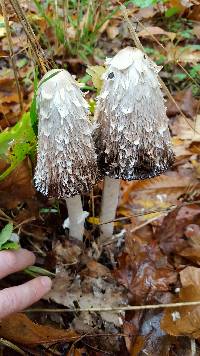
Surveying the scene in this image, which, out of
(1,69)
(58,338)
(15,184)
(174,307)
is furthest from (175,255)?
(1,69)

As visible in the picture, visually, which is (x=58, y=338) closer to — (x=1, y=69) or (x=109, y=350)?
Result: (x=109, y=350)

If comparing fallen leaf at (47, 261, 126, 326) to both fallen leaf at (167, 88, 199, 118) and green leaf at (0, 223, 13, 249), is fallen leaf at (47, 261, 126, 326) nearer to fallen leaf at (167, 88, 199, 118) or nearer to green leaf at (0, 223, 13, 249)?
green leaf at (0, 223, 13, 249)

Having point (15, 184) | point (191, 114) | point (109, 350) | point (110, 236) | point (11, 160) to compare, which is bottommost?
point (109, 350)

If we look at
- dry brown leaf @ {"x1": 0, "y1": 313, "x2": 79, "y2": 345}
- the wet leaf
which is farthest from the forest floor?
the wet leaf

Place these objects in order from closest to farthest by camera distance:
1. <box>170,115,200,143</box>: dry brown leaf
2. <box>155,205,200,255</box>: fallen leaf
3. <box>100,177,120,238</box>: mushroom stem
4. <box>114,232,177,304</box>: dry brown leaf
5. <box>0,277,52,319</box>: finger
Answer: <box>0,277,52,319</box>: finger
<box>100,177,120,238</box>: mushroom stem
<box>114,232,177,304</box>: dry brown leaf
<box>155,205,200,255</box>: fallen leaf
<box>170,115,200,143</box>: dry brown leaf

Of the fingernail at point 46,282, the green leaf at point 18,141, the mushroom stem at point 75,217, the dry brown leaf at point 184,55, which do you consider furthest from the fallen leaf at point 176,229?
the dry brown leaf at point 184,55

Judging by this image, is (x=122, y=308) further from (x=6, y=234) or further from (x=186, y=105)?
(x=186, y=105)
